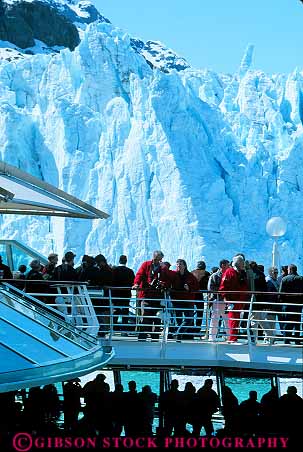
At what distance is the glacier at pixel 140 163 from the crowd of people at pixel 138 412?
2494 centimetres

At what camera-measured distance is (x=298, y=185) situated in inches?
1405

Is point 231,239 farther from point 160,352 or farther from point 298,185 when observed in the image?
point 160,352

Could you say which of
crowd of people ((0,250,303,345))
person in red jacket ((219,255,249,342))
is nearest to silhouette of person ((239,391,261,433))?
crowd of people ((0,250,303,345))

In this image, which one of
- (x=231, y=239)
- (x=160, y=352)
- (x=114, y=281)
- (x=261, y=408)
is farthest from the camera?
(x=231, y=239)

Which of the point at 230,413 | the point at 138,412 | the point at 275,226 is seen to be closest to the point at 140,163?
the point at 275,226

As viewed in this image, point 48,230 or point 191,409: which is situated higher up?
point 48,230

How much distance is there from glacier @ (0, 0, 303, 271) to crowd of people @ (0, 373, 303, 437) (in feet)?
81.8

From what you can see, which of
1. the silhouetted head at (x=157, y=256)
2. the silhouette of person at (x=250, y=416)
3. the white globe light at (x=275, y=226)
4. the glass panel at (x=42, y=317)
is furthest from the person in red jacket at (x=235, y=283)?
the white globe light at (x=275, y=226)

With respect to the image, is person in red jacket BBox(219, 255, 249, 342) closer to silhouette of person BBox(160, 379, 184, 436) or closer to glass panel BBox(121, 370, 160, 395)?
silhouette of person BBox(160, 379, 184, 436)

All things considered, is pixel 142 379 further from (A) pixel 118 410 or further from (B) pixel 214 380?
(A) pixel 118 410

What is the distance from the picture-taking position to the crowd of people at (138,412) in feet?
23.2

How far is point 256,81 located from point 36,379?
35.5 metres

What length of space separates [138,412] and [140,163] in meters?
27.2

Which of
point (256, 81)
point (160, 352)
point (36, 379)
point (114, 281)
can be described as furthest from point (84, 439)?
point (256, 81)
